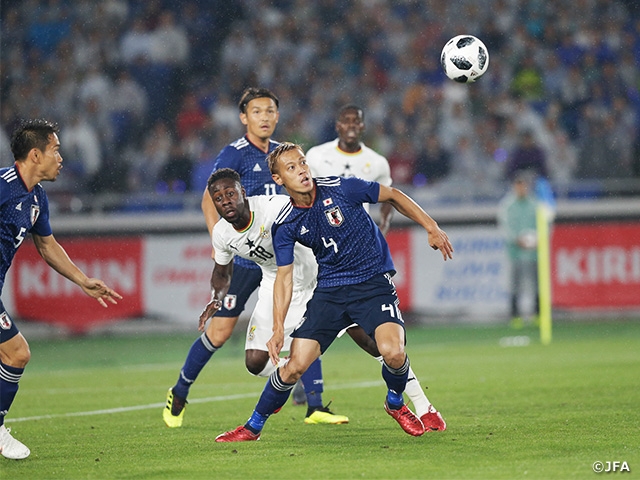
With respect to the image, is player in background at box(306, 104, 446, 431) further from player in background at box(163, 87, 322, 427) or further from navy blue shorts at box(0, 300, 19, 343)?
navy blue shorts at box(0, 300, 19, 343)

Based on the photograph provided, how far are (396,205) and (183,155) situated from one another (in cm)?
1136

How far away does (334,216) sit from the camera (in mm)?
7258

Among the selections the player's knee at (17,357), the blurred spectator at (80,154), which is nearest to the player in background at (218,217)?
the player's knee at (17,357)

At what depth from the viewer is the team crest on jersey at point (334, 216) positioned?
23.8 feet

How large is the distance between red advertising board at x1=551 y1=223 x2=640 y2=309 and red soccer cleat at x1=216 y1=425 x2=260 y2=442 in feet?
33.1

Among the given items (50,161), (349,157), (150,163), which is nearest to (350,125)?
(349,157)

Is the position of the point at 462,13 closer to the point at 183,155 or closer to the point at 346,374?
the point at 183,155

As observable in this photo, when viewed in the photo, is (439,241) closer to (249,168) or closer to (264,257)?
(264,257)

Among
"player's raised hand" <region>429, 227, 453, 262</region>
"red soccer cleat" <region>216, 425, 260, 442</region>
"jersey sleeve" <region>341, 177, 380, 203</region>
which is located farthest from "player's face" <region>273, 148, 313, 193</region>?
"red soccer cleat" <region>216, 425, 260, 442</region>

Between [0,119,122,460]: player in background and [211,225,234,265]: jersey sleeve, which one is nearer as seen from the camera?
[0,119,122,460]: player in background

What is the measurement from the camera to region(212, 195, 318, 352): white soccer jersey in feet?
26.2

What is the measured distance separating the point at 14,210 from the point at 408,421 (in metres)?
2.96

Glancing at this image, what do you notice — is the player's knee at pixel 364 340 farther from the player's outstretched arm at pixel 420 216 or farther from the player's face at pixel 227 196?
the player's face at pixel 227 196

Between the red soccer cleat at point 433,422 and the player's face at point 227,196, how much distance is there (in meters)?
1.97
